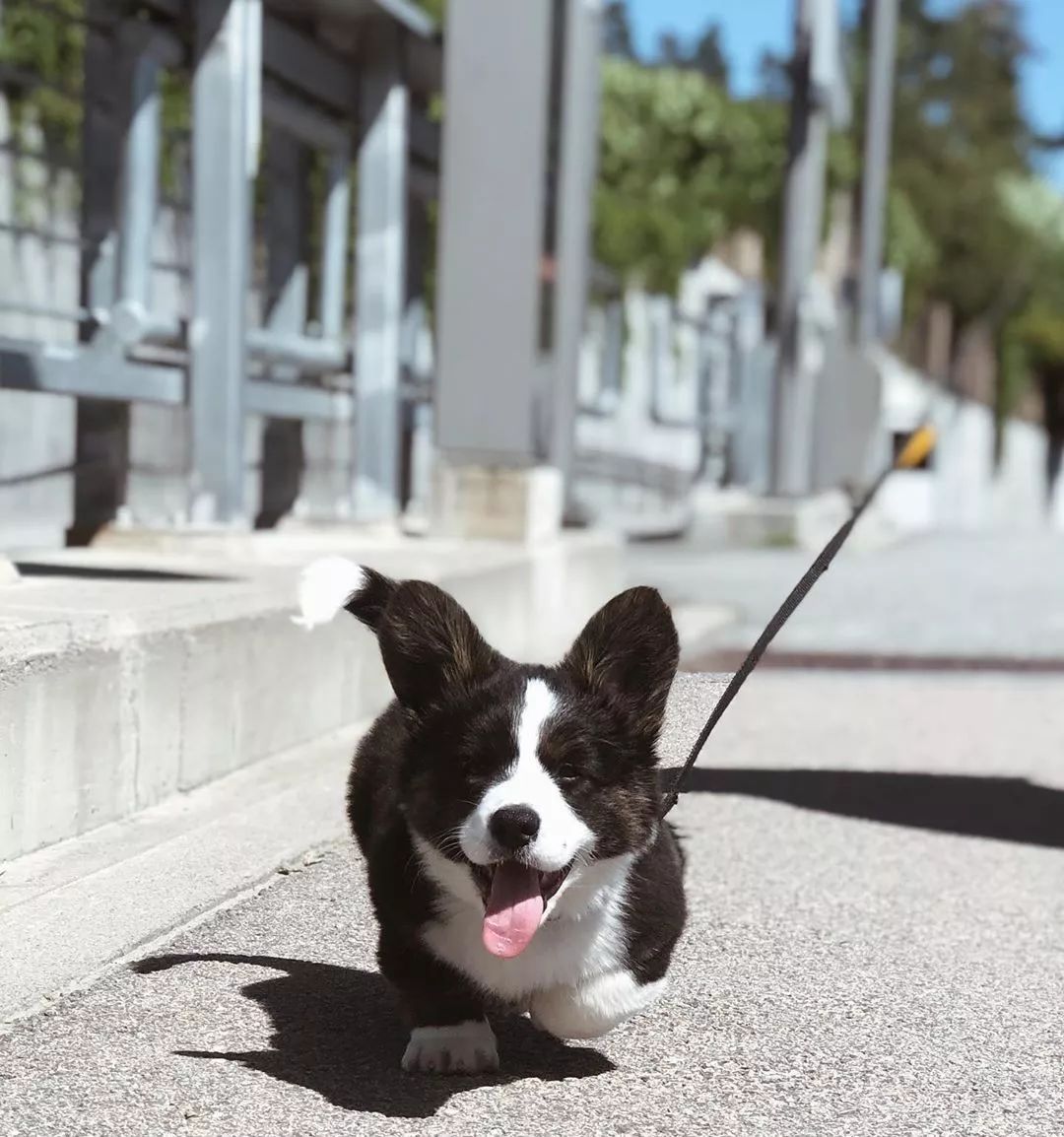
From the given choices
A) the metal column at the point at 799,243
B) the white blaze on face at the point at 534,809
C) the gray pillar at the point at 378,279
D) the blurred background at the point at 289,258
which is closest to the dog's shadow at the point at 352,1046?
the white blaze on face at the point at 534,809

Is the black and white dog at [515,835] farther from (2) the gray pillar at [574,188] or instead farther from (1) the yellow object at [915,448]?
(2) the gray pillar at [574,188]

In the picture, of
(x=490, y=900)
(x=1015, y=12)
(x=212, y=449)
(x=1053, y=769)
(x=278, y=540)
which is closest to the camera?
(x=490, y=900)

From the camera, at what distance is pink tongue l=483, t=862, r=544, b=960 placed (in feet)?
10.9

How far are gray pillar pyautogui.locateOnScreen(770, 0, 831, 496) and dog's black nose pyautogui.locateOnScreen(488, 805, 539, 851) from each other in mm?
17067

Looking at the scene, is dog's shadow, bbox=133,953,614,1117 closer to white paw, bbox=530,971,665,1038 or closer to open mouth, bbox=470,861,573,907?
white paw, bbox=530,971,665,1038

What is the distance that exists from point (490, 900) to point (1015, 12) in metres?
73.5

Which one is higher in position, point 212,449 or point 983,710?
point 212,449

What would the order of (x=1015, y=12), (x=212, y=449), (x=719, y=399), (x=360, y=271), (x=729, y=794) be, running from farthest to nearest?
(x=1015, y=12)
(x=719, y=399)
(x=360, y=271)
(x=212, y=449)
(x=729, y=794)

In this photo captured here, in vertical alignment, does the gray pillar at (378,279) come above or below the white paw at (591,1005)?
above

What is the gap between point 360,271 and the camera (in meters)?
11.4

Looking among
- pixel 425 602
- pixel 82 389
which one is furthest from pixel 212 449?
pixel 425 602

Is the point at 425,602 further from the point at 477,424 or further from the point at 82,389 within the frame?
the point at 477,424

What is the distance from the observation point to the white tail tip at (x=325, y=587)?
142 inches

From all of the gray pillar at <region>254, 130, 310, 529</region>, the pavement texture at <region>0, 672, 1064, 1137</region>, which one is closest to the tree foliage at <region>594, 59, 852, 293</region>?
the gray pillar at <region>254, 130, 310, 529</region>
